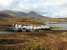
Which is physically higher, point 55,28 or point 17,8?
point 17,8

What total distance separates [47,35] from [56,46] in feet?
0.53

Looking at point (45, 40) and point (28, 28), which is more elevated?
point (28, 28)

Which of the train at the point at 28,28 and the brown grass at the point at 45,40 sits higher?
the train at the point at 28,28

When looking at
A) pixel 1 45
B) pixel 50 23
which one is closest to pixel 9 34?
pixel 1 45

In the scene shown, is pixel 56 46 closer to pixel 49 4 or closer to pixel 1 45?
pixel 49 4

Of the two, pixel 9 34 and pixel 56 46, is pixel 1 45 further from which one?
pixel 56 46

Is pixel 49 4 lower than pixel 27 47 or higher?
higher

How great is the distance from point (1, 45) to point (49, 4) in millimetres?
706

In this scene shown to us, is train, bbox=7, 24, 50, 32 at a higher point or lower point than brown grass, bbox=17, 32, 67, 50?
higher

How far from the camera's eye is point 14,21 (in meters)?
2.20

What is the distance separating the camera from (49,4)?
2229mm

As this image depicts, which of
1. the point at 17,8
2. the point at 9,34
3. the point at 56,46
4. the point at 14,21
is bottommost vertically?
the point at 56,46

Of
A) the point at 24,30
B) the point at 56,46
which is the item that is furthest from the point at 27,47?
the point at 56,46

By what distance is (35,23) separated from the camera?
2.21 metres
